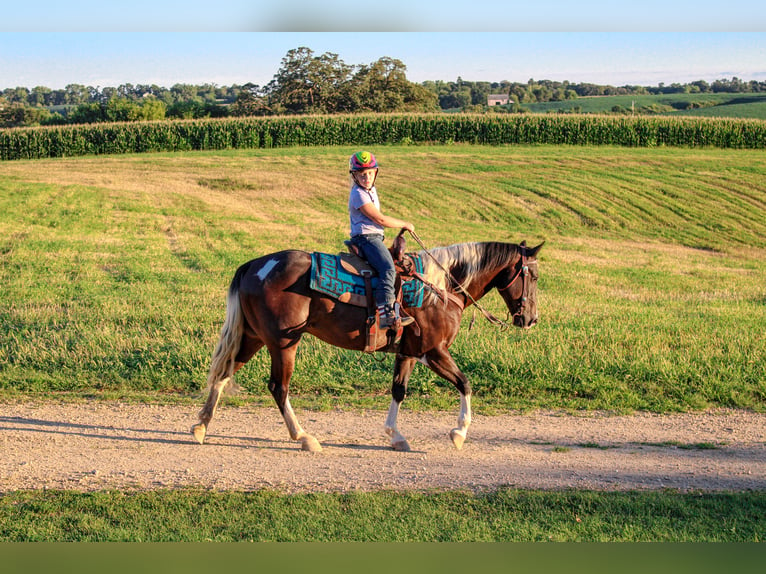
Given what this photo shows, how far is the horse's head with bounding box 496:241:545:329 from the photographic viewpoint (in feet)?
25.7

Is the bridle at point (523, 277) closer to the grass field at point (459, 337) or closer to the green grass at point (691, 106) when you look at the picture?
the grass field at point (459, 337)

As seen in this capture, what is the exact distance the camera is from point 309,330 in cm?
751

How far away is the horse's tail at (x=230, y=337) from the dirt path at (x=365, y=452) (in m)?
0.71

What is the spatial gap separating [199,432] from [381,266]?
2526mm

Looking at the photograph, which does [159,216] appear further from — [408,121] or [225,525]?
[408,121]

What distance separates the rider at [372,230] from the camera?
23.6 feet

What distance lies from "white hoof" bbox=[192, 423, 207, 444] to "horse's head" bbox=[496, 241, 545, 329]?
11.3ft

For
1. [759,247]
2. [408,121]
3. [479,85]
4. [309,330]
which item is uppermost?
[479,85]

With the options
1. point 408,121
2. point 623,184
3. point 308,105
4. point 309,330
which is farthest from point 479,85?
point 309,330

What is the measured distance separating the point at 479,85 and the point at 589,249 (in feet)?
329

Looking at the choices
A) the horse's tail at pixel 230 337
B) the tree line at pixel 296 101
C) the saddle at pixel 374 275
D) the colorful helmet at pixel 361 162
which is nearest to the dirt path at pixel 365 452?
the horse's tail at pixel 230 337

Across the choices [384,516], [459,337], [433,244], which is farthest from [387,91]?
[384,516]

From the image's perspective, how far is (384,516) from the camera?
5.61 metres

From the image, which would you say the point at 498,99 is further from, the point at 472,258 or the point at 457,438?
the point at 457,438
